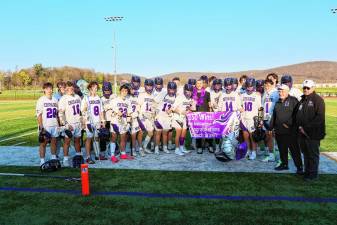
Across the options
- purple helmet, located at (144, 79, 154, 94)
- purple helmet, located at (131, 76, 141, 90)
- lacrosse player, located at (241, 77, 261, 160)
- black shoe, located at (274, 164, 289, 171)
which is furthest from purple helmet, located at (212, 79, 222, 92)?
black shoe, located at (274, 164, 289, 171)

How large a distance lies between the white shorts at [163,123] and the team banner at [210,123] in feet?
1.97

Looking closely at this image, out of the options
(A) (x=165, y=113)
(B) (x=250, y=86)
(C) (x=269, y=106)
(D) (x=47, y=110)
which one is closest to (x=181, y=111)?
(A) (x=165, y=113)

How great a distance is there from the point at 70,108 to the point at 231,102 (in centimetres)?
416

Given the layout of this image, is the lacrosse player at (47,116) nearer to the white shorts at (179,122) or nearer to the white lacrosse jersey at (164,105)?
the white lacrosse jersey at (164,105)

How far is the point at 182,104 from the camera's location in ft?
29.1

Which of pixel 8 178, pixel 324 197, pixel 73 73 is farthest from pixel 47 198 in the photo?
pixel 73 73

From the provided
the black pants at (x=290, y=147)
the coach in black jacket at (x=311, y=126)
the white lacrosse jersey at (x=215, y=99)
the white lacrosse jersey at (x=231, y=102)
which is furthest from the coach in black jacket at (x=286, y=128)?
the white lacrosse jersey at (x=215, y=99)

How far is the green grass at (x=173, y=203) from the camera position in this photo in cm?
461

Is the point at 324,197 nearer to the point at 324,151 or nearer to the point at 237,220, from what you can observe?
the point at 237,220

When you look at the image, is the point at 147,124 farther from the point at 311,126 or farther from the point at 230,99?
the point at 311,126

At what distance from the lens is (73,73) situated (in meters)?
128

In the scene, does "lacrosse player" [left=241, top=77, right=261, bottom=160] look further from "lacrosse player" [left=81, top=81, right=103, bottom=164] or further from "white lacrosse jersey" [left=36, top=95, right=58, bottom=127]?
"white lacrosse jersey" [left=36, top=95, right=58, bottom=127]

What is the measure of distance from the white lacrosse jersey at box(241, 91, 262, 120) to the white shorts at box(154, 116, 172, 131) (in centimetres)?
210

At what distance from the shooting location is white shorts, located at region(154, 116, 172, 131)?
8953mm
